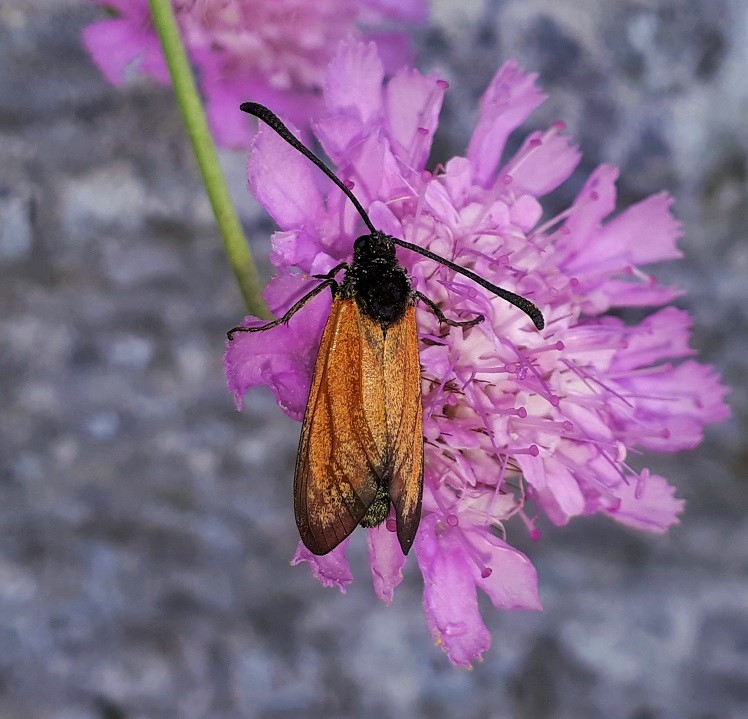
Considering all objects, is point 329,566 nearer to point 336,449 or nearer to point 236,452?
point 336,449

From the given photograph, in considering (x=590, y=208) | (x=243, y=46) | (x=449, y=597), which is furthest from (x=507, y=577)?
(x=243, y=46)

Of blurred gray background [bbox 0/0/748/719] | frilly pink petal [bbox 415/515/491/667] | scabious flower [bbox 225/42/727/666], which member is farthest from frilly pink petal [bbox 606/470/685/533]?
blurred gray background [bbox 0/0/748/719]

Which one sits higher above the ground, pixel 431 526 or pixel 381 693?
pixel 431 526

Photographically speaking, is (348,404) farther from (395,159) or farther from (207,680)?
(207,680)

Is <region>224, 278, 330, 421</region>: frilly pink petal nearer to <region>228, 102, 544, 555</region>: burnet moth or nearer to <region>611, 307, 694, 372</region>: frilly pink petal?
<region>228, 102, 544, 555</region>: burnet moth

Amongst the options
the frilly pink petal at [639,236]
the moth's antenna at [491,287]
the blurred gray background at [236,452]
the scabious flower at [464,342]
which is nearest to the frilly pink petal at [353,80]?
the scabious flower at [464,342]

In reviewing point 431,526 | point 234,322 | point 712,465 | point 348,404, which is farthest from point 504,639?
point 348,404

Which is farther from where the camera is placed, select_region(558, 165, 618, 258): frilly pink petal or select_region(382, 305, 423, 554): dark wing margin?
select_region(558, 165, 618, 258): frilly pink petal
